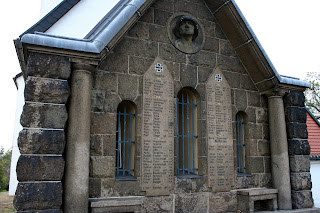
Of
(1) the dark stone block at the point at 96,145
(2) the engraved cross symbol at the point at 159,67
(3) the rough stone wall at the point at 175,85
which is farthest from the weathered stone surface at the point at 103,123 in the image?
(2) the engraved cross symbol at the point at 159,67

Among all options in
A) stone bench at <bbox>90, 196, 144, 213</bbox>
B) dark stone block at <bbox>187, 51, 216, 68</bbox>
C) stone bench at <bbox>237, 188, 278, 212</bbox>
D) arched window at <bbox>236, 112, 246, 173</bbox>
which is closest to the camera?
stone bench at <bbox>90, 196, 144, 213</bbox>

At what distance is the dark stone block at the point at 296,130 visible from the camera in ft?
22.9

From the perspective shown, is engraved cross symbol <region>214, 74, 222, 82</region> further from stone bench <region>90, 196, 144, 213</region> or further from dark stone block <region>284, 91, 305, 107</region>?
stone bench <region>90, 196, 144, 213</region>

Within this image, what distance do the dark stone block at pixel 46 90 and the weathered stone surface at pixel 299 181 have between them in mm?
5117

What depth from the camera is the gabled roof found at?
4898mm

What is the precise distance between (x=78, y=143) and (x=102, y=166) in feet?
2.28

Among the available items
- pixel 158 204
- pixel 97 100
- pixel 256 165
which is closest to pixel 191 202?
pixel 158 204

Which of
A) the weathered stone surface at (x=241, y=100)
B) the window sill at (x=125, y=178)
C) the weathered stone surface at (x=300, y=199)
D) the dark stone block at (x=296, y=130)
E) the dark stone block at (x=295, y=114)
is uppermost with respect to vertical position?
the weathered stone surface at (x=241, y=100)

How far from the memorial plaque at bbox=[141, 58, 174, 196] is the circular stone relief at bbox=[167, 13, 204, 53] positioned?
65cm

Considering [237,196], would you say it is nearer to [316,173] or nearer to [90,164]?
[90,164]

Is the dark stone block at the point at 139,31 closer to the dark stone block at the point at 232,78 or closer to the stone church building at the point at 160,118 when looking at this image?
the stone church building at the point at 160,118

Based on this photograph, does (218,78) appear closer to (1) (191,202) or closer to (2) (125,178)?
(1) (191,202)

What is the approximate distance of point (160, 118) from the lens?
19.1 ft

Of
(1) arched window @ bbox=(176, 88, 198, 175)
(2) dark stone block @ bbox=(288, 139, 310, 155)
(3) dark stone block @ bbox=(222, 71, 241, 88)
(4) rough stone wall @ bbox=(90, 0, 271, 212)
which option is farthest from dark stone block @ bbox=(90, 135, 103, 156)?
(2) dark stone block @ bbox=(288, 139, 310, 155)
